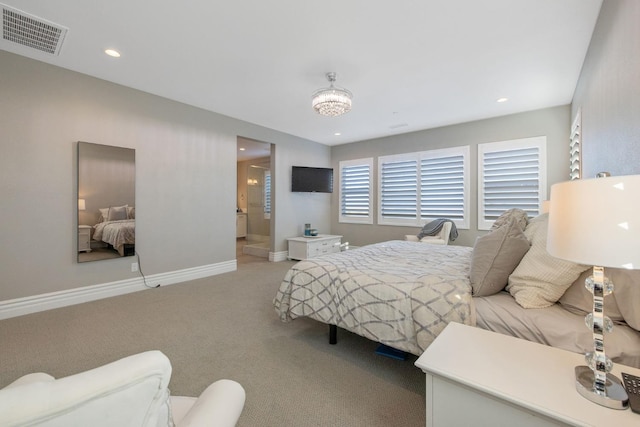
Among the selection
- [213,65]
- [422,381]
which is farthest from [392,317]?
[213,65]

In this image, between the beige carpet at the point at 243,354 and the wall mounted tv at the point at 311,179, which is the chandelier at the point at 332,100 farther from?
the wall mounted tv at the point at 311,179

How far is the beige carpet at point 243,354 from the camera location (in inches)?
63.6

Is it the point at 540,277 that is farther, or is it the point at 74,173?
the point at 74,173

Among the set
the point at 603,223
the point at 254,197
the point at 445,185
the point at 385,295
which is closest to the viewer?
the point at 603,223

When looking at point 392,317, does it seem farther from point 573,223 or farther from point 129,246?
point 129,246

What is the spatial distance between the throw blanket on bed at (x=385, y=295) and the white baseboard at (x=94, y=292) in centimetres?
237

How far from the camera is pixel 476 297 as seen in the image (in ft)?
5.60

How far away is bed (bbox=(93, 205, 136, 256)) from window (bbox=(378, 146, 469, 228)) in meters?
4.60

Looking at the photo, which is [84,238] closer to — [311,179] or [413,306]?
[413,306]

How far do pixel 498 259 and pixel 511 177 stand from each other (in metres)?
3.57

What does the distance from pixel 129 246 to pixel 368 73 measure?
3.76 meters

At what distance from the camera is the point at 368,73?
312 centimetres

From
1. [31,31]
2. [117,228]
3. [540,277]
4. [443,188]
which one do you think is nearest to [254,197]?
[117,228]

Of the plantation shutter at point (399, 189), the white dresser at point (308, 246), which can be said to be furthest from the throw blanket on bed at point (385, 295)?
the plantation shutter at point (399, 189)
